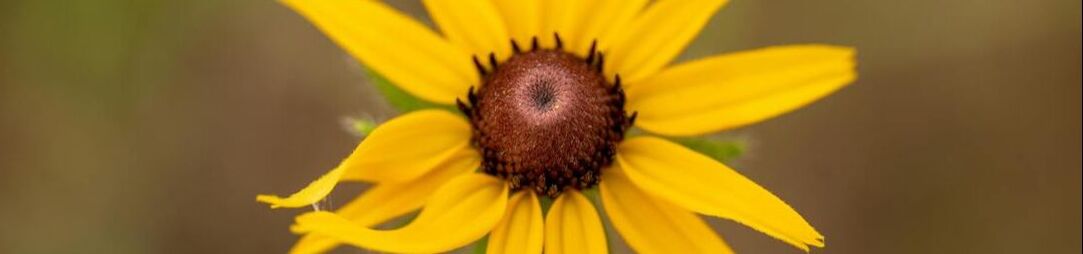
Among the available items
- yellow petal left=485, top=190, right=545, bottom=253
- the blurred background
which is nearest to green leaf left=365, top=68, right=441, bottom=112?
yellow petal left=485, top=190, right=545, bottom=253

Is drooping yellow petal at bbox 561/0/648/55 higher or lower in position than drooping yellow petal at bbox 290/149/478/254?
higher

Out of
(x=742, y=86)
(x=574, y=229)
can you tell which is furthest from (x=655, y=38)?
(x=574, y=229)

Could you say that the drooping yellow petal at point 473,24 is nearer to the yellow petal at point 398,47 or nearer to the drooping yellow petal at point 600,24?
the yellow petal at point 398,47

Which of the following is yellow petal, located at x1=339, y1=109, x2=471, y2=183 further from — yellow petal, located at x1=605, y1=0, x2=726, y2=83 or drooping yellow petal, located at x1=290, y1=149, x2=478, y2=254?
yellow petal, located at x1=605, y1=0, x2=726, y2=83

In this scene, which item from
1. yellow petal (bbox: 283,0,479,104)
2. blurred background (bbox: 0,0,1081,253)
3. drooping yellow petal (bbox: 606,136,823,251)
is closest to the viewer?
drooping yellow petal (bbox: 606,136,823,251)

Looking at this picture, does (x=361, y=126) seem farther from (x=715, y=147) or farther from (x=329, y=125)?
(x=329, y=125)

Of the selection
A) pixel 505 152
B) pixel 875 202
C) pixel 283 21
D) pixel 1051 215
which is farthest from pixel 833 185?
pixel 505 152
